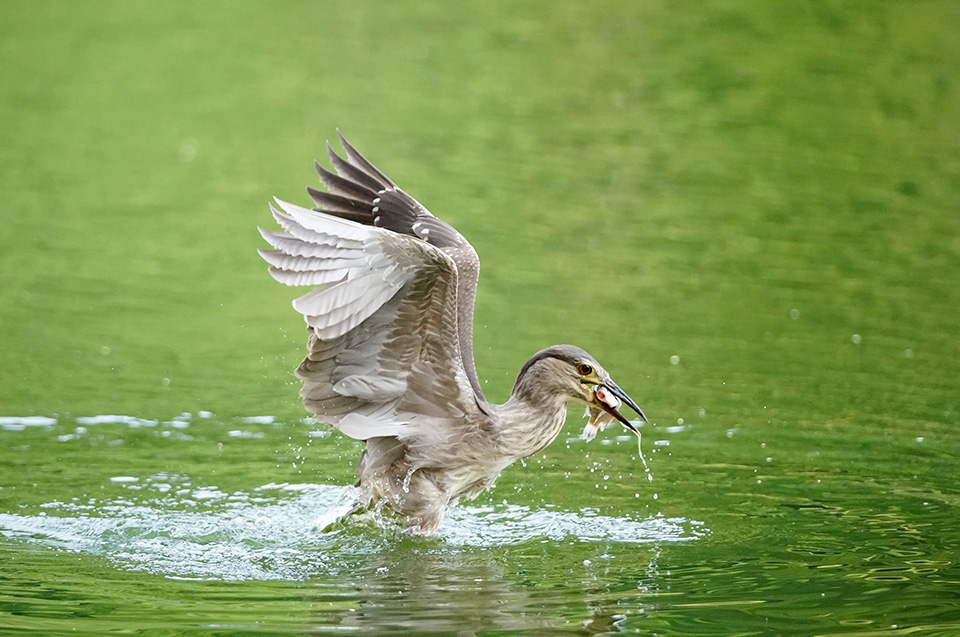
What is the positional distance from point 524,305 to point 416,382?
491cm

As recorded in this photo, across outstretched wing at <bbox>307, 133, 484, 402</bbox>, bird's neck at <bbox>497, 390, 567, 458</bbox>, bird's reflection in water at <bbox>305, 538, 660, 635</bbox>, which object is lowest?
bird's reflection in water at <bbox>305, 538, 660, 635</bbox>

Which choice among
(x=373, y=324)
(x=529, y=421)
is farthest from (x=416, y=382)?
(x=529, y=421)

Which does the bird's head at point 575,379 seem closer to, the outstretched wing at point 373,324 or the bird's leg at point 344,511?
the outstretched wing at point 373,324

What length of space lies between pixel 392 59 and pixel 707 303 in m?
9.54

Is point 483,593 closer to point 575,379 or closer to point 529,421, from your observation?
point 529,421

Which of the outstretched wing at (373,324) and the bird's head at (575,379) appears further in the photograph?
the bird's head at (575,379)

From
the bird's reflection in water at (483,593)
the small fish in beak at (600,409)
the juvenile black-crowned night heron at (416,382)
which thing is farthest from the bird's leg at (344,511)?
the small fish in beak at (600,409)

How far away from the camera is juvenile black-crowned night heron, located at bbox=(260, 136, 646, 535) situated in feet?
25.2

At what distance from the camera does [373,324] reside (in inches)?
310

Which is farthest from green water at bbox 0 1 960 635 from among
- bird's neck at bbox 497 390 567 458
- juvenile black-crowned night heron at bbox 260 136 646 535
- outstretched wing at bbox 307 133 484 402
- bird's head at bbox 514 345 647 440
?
outstretched wing at bbox 307 133 484 402

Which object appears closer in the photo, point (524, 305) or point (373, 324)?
point (373, 324)

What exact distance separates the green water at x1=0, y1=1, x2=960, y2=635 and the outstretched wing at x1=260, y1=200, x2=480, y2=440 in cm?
72

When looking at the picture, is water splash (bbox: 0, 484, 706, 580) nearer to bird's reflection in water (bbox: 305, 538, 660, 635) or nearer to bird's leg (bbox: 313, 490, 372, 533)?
bird's leg (bbox: 313, 490, 372, 533)

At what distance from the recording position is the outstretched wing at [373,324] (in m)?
7.41
